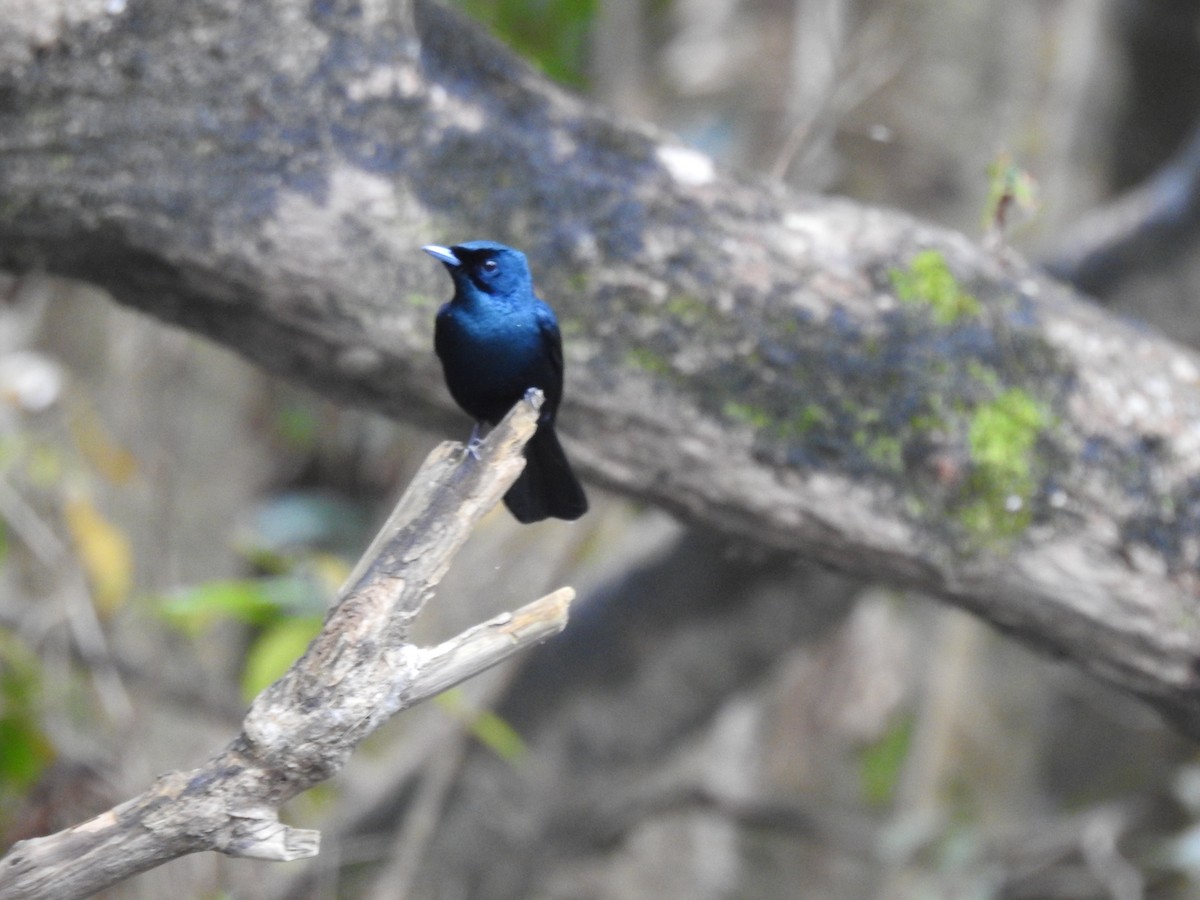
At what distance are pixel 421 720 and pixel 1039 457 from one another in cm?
328

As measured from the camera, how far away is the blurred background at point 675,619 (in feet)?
15.6

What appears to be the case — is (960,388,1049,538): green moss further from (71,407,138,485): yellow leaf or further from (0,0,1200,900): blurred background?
(71,407,138,485): yellow leaf

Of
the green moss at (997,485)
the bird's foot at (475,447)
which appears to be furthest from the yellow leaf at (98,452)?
the green moss at (997,485)

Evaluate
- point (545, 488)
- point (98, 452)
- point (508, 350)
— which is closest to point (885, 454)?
point (545, 488)

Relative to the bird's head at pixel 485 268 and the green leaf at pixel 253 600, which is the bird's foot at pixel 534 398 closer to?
the bird's head at pixel 485 268

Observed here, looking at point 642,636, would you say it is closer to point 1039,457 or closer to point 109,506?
point 1039,457

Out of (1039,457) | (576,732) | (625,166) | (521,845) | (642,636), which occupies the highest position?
(625,166)

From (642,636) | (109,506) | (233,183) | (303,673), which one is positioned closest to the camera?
(303,673)

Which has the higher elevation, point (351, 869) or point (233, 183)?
point (233, 183)

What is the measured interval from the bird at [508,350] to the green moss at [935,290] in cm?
105

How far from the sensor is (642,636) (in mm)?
4965

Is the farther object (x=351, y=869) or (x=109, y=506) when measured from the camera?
(x=109, y=506)

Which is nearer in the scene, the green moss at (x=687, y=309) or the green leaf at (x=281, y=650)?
the green moss at (x=687, y=309)

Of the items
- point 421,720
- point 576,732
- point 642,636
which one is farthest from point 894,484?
point 421,720
